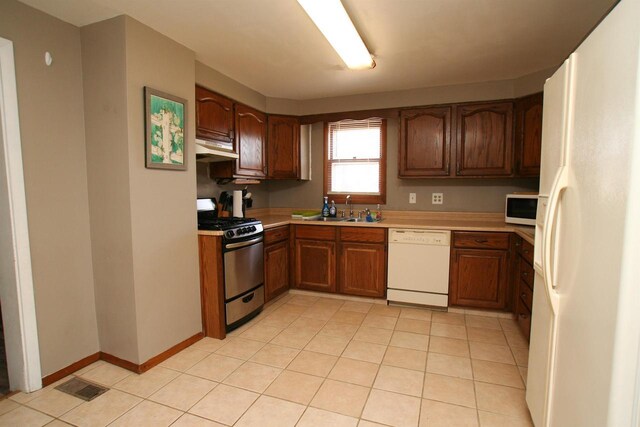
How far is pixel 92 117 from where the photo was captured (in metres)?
2.11

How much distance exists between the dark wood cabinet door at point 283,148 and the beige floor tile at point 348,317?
1.65 metres

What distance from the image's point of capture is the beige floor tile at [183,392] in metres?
1.82

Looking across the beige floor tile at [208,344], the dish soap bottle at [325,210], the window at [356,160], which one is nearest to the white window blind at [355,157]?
the window at [356,160]

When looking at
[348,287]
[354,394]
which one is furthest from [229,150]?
[354,394]

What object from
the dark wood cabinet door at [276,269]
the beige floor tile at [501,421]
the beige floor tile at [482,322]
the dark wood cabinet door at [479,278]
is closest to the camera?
the beige floor tile at [501,421]

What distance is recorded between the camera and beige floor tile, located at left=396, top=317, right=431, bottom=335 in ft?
9.04

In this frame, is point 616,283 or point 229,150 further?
point 229,150

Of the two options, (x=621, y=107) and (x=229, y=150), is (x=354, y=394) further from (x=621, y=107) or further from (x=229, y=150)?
(x=229, y=150)

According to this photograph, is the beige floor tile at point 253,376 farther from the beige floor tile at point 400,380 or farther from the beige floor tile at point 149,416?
the beige floor tile at point 400,380

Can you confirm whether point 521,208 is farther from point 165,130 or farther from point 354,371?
point 165,130

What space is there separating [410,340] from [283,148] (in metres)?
2.45

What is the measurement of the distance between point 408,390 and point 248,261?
1.61 m

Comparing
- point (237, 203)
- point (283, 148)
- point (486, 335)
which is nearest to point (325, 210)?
point (283, 148)

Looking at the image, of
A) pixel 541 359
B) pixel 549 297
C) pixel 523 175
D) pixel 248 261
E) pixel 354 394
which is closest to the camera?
pixel 549 297
